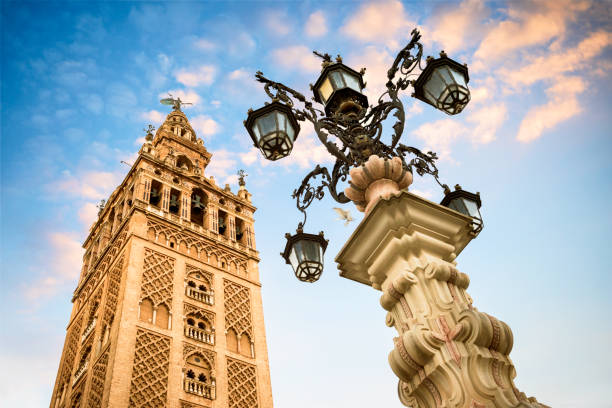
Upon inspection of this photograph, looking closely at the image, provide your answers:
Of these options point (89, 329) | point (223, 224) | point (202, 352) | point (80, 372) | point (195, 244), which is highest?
point (223, 224)

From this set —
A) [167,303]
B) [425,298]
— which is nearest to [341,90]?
[425,298]

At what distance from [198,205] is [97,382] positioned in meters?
10.6

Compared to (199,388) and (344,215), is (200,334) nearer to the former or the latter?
(199,388)

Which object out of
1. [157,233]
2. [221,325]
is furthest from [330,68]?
[157,233]

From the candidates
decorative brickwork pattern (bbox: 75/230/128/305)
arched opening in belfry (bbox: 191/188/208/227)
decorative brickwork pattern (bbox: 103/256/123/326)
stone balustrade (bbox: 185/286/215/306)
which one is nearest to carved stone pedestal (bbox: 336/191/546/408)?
decorative brickwork pattern (bbox: 103/256/123/326)

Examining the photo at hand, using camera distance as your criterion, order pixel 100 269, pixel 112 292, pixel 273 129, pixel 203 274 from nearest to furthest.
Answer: pixel 273 129 < pixel 112 292 < pixel 203 274 < pixel 100 269

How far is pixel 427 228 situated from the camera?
325 cm

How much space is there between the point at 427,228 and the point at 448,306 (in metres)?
0.62

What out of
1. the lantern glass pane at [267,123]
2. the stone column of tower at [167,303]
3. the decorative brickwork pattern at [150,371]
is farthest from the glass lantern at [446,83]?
the decorative brickwork pattern at [150,371]

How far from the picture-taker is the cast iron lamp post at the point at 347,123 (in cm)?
412

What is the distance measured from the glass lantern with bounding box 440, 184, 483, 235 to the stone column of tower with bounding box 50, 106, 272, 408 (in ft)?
42.8

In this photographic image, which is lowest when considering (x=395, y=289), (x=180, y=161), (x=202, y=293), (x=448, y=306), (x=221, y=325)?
(x=448, y=306)

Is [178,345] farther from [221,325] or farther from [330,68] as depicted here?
[330,68]

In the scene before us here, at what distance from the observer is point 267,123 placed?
4.17m
